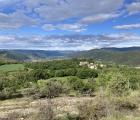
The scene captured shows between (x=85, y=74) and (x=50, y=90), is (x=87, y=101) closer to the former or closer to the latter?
(x=50, y=90)

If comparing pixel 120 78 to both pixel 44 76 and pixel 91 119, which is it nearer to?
pixel 91 119

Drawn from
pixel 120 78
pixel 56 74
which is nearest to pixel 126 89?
pixel 120 78

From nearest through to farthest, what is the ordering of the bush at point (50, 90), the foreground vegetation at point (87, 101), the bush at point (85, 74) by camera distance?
the foreground vegetation at point (87, 101) → the bush at point (50, 90) → the bush at point (85, 74)

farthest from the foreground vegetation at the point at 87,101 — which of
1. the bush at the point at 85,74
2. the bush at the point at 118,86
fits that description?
the bush at the point at 85,74

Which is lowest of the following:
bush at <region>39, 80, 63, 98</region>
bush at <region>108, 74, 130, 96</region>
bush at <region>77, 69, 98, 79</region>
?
bush at <region>77, 69, 98, 79</region>

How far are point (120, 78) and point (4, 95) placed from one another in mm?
32421

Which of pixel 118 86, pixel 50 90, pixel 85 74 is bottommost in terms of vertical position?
pixel 85 74

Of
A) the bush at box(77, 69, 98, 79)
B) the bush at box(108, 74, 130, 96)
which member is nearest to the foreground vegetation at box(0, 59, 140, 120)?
the bush at box(108, 74, 130, 96)

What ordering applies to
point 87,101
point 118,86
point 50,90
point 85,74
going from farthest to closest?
point 85,74 < point 50,90 < point 118,86 < point 87,101

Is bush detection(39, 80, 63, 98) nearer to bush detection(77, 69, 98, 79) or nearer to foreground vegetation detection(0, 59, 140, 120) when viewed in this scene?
foreground vegetation detection(0, 59, 140, 120)

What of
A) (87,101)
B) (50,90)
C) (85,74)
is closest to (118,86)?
(87,101)

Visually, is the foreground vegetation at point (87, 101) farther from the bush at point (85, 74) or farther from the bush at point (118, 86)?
the bush at point (85, 74)

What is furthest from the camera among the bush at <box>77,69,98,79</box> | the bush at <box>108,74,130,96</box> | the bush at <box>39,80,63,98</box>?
the bush at <box>77,69,98,79</box>

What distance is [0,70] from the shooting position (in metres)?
156
